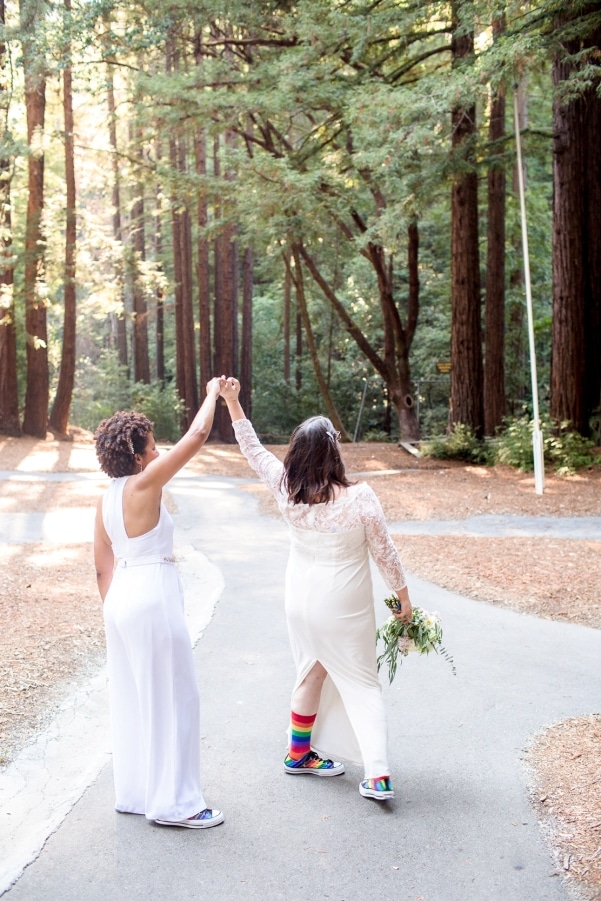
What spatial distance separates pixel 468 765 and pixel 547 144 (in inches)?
779

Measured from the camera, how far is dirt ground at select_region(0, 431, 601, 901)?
458cm

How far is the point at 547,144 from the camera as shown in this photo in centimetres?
2183

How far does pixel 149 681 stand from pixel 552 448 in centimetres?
1554

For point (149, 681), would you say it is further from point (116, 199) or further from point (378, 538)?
point (116, 199)

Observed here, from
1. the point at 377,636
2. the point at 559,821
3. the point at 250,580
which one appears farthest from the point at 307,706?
the point at 250,580

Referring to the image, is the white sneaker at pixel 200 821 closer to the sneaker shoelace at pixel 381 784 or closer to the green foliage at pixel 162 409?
the sneaker shoelace at pixel 381 784

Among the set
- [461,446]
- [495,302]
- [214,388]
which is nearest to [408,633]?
[214,388]

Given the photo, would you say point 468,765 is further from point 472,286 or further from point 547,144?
point 547,144

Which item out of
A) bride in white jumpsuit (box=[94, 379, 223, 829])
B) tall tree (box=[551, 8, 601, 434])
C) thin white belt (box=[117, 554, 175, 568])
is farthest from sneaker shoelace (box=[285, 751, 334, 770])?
tall tree (box=[551, 8, 601, 434])

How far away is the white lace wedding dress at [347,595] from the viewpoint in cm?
452

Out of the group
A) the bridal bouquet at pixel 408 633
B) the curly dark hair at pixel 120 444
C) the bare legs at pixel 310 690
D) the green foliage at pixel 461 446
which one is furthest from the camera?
the green foliage at pixel 461 446

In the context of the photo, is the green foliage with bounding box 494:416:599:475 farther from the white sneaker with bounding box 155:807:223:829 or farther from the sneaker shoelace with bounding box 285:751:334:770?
the white sneaker with bounding box 155:807:223:829

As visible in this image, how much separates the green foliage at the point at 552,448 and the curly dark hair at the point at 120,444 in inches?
564

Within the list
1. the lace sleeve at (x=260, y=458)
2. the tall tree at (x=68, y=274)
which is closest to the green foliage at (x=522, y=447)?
the tall tree at (x=68, y=274)
